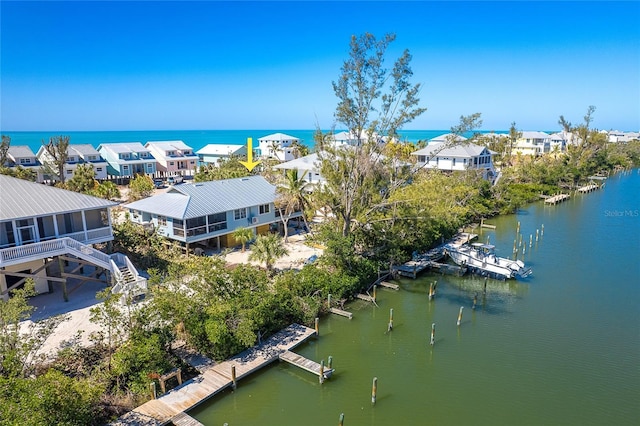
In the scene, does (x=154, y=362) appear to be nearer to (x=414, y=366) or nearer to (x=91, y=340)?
(x=91, y=340)

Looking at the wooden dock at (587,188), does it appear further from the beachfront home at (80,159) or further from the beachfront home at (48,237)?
the beachfront home at (80,159)

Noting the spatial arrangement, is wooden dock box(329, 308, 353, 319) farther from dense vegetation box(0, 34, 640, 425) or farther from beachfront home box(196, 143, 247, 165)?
beachfront home box(196, 143, 247, 165)

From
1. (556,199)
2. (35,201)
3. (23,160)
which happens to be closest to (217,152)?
(23,160)

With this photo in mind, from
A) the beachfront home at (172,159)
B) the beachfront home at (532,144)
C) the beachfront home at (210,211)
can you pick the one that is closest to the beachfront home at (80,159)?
the beachfront home at (172,159)

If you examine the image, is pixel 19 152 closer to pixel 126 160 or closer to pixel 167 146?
pixel 126 160

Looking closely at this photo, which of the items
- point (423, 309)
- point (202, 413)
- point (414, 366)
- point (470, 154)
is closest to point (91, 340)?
point (202, 413)

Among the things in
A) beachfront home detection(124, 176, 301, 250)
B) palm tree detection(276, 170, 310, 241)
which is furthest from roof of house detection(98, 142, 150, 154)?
palm tree detection(276, 170, 310, 241)
